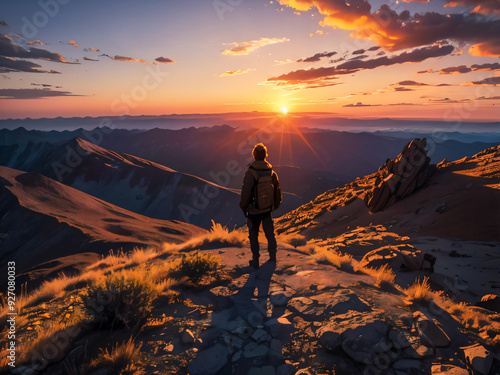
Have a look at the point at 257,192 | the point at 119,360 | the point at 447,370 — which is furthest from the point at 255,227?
the point at 447,370

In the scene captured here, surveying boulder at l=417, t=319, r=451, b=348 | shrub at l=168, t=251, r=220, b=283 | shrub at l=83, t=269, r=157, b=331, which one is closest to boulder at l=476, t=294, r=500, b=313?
boulder at l=417, t=319, r=451, b=348

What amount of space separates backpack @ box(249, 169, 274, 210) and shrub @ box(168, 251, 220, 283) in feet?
5.01

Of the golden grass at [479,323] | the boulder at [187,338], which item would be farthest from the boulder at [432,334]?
the boulder at [187,338]

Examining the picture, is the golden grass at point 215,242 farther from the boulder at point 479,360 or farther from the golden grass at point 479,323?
the boulder at point 479,360

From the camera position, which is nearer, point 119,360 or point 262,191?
point 119,360

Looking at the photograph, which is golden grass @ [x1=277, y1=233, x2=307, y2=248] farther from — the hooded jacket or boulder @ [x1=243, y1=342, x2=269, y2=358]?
boulder @ [x1=243, y1=342, x2=269, y2=358]

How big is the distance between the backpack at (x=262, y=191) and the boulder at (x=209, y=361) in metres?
2.93

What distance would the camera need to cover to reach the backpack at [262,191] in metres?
5.58

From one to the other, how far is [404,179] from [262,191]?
16.5 meters

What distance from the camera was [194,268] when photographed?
17.3 ft

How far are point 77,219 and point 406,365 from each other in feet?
140

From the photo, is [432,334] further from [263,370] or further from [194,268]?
[194,268]

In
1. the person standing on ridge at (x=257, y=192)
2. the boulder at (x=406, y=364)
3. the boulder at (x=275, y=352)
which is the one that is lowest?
the boulder at (x=275, y=352)

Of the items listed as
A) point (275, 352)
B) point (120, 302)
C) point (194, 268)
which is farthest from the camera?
point (194, 268)
